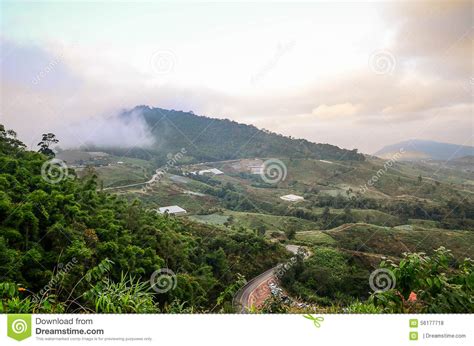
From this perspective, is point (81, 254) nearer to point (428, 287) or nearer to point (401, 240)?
point (428, 287)

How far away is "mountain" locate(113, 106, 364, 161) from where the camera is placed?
160 ft

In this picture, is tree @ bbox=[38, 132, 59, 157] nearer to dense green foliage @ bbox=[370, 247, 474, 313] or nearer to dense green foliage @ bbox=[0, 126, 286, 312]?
dense green foliage @ bbox=[0, 126, 286, 312]

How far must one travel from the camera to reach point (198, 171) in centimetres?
4319

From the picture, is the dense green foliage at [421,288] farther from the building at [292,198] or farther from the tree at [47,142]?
the building at [292,198]

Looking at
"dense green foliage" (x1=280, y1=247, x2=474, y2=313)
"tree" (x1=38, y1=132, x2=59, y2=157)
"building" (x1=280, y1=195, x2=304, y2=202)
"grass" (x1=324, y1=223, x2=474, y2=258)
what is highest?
"tree" (x1=38, y1=132, x2=59, y2=157)

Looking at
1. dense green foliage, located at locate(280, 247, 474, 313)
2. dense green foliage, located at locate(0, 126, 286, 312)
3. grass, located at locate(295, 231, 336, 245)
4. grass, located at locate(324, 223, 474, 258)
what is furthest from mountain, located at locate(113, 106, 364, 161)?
→ dense green foliage, located at locate(280, 247, 474, 313)

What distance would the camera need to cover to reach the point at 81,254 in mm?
5340

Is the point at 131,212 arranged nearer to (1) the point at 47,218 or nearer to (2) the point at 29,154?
(2) the point at 29,154

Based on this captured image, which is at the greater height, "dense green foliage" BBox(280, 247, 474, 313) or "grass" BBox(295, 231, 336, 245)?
"dense green foliage" BBox(280, 247, 474, 313)

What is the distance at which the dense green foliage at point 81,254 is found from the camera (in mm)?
2258

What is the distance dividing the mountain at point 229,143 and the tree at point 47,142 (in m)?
32.7

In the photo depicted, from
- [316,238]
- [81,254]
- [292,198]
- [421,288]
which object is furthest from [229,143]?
[421,288]

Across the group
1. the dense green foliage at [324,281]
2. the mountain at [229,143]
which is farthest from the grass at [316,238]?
the mountain at [229,143]

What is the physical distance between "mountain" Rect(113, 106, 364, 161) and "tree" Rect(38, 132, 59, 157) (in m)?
32.7
